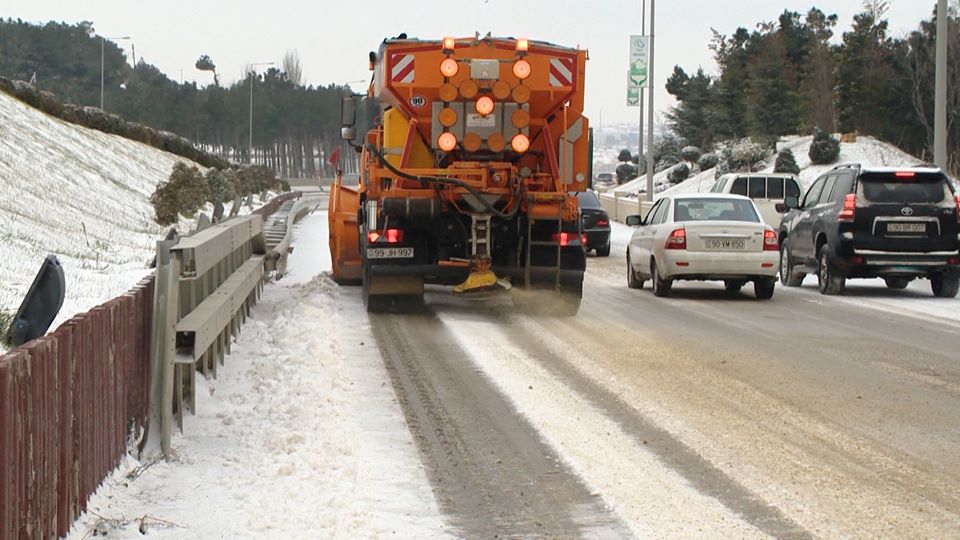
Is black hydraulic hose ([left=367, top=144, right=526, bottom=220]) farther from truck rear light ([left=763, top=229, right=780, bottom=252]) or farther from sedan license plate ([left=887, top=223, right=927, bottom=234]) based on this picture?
sedan license plate ([left=887, top=223, right=927, bottom=234])

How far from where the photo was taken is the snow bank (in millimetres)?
5922

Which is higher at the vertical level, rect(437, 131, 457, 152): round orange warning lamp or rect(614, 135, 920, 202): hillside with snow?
rect(614, 135, 920, 202): hillside with snow

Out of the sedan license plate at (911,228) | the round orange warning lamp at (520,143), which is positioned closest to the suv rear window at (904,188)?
the sedan license plate at (911,228)

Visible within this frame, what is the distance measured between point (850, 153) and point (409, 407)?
143ft

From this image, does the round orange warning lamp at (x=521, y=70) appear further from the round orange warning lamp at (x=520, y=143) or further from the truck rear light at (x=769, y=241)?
the truck rear light at (x=769, y=241)

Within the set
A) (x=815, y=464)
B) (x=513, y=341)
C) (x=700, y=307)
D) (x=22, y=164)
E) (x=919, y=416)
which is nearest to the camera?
(x=815, y=464)

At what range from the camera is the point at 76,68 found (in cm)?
10612

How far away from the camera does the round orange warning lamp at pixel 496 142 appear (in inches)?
587

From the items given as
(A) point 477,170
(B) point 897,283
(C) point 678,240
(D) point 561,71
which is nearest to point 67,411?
(A) point 477,170

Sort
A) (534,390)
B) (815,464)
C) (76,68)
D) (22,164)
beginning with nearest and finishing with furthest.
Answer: (815,464)
(534,390)
(22,164)
(76,68)

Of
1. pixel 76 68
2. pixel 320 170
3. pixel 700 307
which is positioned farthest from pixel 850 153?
pixel 320 170

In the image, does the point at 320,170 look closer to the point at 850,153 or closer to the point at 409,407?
the point at 850,153

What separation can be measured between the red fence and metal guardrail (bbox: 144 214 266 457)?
0.13 m

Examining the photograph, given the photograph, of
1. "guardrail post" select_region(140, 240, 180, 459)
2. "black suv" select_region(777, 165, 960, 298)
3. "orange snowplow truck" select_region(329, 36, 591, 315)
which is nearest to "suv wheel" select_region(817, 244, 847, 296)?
"black suv" select_region(777, 165, 960, 298)
